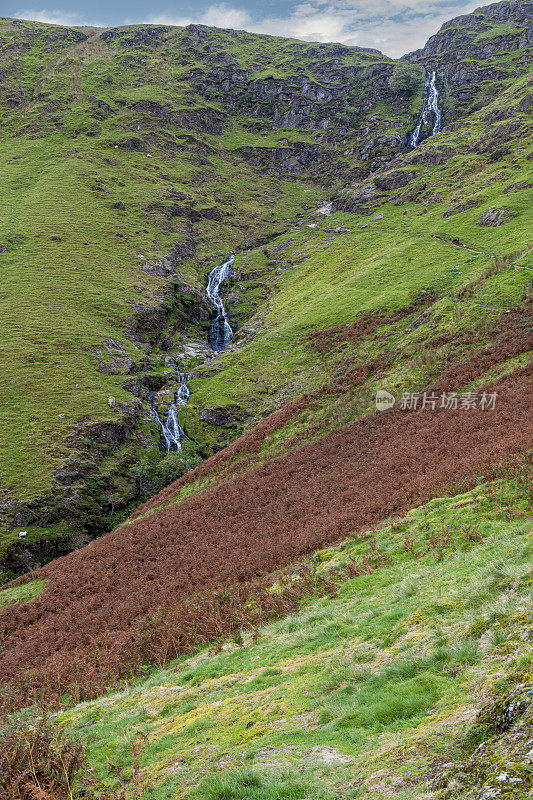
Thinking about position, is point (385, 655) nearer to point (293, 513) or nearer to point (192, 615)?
point (192, 615)

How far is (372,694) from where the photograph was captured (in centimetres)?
739

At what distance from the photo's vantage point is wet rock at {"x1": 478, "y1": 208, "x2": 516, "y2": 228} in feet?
261

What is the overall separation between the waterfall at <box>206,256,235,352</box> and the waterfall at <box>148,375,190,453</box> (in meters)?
25.6

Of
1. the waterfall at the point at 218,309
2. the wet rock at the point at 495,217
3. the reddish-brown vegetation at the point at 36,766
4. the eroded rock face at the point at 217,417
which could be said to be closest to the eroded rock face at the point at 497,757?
the reddish-brown vegetation at the point at 36,766

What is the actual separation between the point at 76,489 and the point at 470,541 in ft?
202

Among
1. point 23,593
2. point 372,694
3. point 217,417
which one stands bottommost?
point 23,593

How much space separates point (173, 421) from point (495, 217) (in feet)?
234

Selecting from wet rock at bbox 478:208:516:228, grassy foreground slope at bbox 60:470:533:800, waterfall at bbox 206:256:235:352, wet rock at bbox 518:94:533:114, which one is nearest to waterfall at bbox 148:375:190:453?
waterfall at bbox 206:256:235:352

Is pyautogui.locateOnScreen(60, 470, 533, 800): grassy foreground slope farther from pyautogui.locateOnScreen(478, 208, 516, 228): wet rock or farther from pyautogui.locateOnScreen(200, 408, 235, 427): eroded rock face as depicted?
pyautogui.locateOnScreen(478, 208, 516, 228): wet rock

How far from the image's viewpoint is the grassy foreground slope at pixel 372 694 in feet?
15.3

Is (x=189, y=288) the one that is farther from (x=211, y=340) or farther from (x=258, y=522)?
(x=258, y=522)

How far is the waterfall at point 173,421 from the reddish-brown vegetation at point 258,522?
40.2 meters

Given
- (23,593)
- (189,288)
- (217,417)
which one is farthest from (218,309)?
(23,593)

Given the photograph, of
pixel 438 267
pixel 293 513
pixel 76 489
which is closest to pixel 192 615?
pixel 293 513
